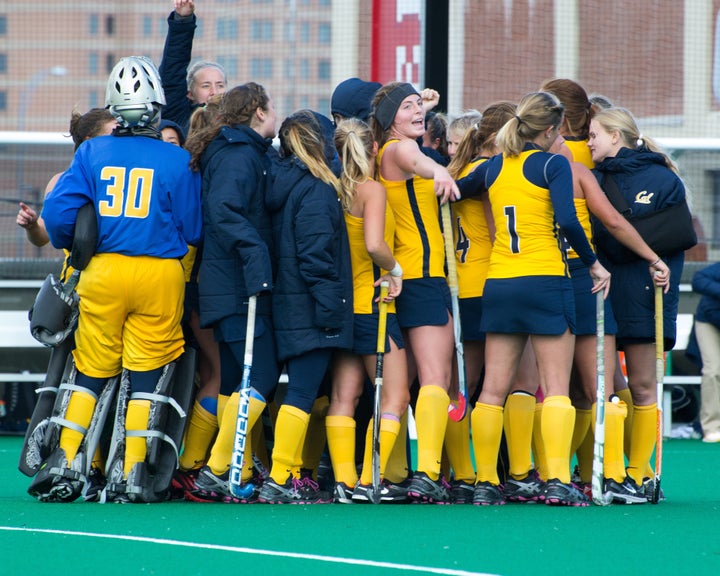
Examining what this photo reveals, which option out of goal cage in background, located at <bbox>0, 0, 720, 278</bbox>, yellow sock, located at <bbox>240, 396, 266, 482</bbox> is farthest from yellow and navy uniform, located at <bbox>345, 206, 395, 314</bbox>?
goal cage in background, located at <bbox>0, 0, 720, 278</bbox>

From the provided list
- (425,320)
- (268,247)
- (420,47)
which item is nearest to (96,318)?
(268,247)

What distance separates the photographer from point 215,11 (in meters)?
25.6

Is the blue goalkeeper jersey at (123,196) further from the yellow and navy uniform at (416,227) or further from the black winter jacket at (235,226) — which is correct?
the yellow and navy uniform at (416,227)

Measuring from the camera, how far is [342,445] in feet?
20.0

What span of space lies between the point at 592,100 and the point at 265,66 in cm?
1819

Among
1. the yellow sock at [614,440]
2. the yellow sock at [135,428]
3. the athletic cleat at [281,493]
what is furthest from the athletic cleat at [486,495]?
the yellow sock at [135,428]

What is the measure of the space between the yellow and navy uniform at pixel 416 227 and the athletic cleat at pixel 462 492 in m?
Answer: 0.98

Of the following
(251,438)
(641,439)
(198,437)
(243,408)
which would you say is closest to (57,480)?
(198,437)

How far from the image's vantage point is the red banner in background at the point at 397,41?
8.90 meters

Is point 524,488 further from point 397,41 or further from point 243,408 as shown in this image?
point 397,41

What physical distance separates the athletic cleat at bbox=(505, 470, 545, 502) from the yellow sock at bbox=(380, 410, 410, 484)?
0.49 metres

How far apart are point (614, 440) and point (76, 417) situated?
240 centimetres

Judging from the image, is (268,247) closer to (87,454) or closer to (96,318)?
(96,318)

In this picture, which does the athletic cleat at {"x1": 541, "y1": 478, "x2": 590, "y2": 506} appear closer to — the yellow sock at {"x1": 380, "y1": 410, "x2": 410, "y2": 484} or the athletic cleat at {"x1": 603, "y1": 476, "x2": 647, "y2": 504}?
the athletic cleat at {"x1": 603, "y1": 476, "x2": 647, "y2": 504}
